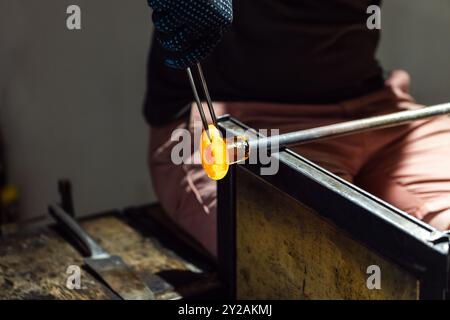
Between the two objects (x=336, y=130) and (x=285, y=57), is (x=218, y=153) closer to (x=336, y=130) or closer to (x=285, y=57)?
(x=336, y=130)

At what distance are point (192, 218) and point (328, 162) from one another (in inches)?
11.8

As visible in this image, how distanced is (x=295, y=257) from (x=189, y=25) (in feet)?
1.31

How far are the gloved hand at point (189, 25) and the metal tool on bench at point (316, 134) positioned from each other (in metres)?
0.14

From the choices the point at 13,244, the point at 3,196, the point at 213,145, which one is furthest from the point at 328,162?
the point at 3,196

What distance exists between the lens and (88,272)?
1312 millimetres

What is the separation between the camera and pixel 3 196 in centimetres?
221

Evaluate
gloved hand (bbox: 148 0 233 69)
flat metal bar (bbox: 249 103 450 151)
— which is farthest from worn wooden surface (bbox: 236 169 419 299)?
gloved hand (bbox: 148 0 233 69)

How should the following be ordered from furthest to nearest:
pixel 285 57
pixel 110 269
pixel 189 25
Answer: pixel 285 57 → pixel 110 269 → pixel 189 25

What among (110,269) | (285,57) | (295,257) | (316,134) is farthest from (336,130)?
(110,269)

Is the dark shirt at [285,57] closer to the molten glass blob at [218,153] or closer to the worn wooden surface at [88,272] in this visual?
the worn wooden surface at [88,272]

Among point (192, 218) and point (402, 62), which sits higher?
point (402, 62)

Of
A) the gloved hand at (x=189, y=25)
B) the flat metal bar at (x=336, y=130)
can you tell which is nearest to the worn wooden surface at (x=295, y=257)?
the flat metal bar at (x=336, y=130)

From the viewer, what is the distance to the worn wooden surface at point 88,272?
124 cm
